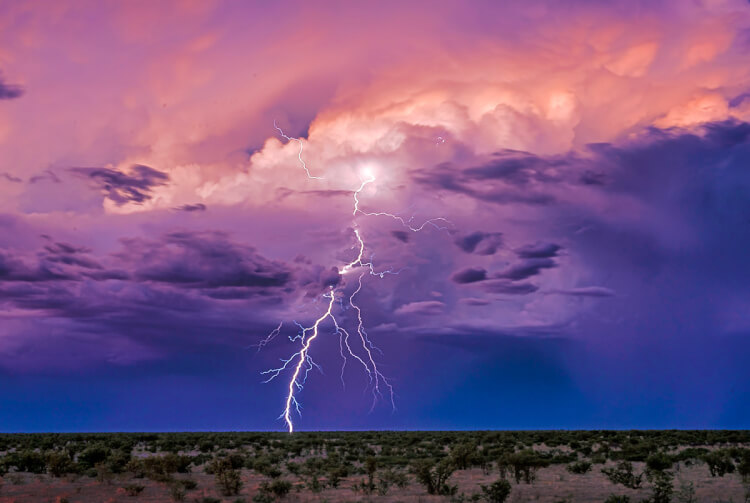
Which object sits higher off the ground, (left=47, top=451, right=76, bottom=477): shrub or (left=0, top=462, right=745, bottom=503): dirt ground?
(left=47, top=451, right=76, bottom=477): shrub

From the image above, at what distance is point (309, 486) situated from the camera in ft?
75.6

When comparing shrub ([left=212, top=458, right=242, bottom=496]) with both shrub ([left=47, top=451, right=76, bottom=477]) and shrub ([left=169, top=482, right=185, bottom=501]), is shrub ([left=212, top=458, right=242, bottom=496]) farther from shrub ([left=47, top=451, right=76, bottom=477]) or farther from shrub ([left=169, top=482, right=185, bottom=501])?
shrub ([left=47, top=451, right=76, bottom=477])

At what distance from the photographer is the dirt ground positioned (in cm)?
2044

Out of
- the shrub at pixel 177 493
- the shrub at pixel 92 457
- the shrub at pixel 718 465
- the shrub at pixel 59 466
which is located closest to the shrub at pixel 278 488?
the shrub at pixel 177 493

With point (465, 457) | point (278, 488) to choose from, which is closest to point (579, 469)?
point (465, 457)

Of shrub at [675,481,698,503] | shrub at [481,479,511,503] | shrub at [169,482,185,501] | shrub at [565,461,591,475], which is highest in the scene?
shrub at [565,461,591,475]

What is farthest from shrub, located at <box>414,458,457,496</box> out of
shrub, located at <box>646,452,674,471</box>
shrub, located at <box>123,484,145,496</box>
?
shrub, located at <box>646,452,674,471</box>

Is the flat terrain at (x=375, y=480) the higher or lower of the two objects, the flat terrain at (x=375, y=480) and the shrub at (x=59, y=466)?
the lower

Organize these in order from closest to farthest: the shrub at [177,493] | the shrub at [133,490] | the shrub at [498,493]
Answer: the shrub at [498,493] < the shrub at [177,493] < the shrub at [133,490]

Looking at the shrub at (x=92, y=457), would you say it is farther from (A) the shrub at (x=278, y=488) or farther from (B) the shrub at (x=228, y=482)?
(A) the shrub at (x=278, y=488)

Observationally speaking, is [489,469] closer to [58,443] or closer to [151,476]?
[151,476]

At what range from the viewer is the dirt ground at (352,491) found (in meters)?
20.4

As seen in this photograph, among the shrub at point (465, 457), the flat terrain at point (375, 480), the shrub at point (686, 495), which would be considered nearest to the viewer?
the shrub at point (686, 495)

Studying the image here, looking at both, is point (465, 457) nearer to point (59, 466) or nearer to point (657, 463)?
point (657, 463)
